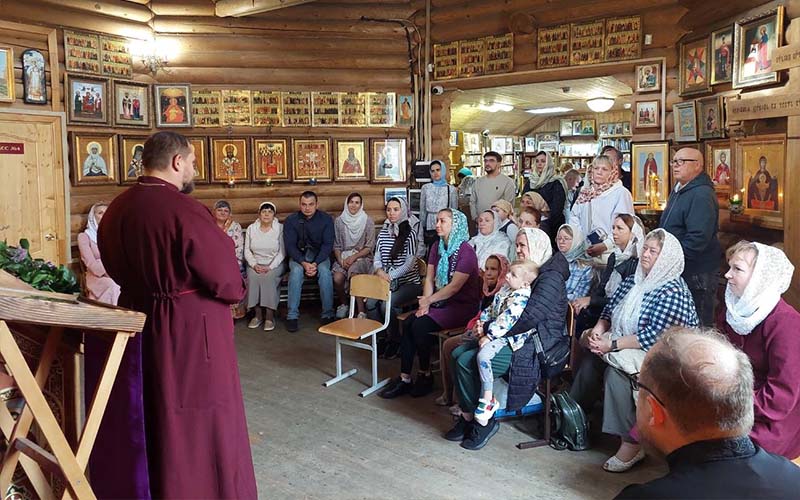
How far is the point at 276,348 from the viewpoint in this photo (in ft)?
21.9

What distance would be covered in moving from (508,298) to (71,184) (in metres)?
5.26

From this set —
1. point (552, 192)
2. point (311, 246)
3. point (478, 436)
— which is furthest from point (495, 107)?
point (478, 436)

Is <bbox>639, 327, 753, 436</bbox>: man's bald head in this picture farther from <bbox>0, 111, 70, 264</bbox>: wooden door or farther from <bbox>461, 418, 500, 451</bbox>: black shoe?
<bbox>0, 111, 70, 264</bbox>: wooden door

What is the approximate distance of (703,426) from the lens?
4.93 ft

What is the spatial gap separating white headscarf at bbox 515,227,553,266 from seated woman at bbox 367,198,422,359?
6.78 ft

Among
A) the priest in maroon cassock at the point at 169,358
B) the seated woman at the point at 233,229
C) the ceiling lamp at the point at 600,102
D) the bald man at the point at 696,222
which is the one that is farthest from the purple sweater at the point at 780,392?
the ceiling lamp at the point at 600,102

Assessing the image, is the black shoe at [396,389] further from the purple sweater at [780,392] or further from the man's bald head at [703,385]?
the man's bald head at [703,385]

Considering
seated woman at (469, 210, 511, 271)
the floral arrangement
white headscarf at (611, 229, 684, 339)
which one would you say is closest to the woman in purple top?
seated woman at (469, 210, 511, 271)

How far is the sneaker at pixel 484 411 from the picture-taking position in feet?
13.8

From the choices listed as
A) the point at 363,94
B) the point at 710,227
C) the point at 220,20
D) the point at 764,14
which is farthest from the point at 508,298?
the point at 220,20

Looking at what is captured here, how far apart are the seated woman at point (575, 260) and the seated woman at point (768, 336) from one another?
1.59m

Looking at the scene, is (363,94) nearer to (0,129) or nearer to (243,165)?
(243,165)

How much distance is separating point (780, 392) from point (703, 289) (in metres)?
2.06

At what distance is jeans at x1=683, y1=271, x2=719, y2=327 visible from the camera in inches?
196
